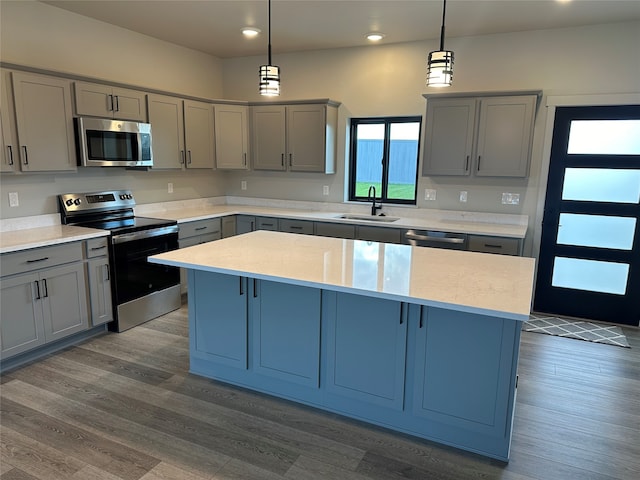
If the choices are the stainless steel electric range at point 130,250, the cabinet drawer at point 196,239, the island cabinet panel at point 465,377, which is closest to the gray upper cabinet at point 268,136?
the cabinet drawer at point 196,239

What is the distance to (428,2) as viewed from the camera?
3.39 m

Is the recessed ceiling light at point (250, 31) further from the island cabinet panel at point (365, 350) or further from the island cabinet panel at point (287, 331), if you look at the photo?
the island cabinet panel at point (365, 350)

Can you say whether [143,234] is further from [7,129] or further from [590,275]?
[590,275]

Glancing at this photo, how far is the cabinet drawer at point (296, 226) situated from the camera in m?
4.75

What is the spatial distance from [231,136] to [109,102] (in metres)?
1.57

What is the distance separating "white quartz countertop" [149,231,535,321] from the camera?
6.42 feet

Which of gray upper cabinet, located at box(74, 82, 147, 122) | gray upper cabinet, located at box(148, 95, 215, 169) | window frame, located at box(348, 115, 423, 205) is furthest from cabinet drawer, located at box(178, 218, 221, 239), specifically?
window frame, located at box(348, 115, 423, 205)

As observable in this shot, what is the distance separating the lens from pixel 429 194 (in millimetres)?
4738

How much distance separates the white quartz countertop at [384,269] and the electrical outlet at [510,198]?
6.14 feet

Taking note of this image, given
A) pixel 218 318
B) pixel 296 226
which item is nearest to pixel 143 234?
pixel 218 318

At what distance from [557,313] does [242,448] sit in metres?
3.58

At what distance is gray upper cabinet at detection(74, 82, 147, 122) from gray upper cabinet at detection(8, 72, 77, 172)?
→ 10cm

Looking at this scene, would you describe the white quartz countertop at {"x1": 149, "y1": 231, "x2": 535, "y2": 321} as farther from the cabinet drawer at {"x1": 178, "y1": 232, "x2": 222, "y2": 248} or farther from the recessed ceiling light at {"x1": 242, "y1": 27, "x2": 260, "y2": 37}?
the recessed ceiling light at {"x1": 242, "y1": 27, "x2": 260, "y2": 37}

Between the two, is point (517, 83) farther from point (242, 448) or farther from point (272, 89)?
point (242, 448)
